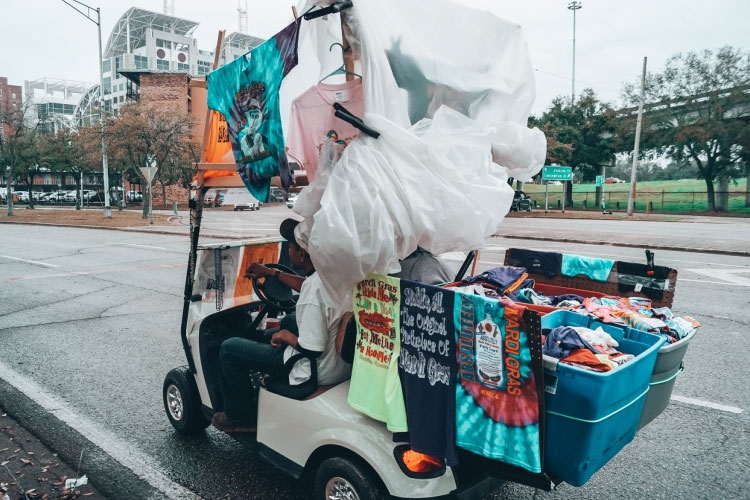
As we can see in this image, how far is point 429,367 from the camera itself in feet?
7.14

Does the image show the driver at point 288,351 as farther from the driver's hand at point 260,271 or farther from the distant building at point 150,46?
the distant building at point 150,46

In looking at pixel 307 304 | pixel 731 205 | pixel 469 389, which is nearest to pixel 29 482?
pixel 307 304

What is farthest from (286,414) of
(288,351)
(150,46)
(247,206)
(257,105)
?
(150,46)

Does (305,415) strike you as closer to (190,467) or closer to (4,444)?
(190,467)

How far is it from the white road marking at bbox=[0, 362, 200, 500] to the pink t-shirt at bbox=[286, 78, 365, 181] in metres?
2.00

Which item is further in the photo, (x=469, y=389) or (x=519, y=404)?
(x=469, y=389)

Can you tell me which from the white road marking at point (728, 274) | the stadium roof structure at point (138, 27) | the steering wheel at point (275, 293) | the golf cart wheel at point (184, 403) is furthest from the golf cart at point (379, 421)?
the stadium roof structure at point (138, 27)

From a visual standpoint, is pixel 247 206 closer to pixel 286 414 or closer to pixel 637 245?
pixel 286 414

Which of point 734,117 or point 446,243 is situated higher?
point 734,117

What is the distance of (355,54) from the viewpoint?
252 cm

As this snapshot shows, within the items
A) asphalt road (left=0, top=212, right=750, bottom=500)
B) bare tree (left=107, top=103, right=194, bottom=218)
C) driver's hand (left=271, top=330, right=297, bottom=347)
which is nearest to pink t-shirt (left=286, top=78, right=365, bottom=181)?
asphalt road (left=0, top=212, right=750, bottom=500)

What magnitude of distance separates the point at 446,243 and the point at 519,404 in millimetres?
756

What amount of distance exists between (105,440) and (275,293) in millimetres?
1687

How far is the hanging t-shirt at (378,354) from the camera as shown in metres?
2.26
